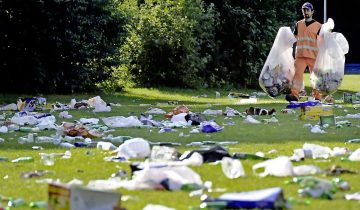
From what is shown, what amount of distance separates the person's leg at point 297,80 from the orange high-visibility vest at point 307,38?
0.18m

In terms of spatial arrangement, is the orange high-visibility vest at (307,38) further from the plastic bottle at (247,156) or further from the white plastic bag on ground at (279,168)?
the white plastic bag on ground at (279,168)

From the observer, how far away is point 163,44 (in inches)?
1101

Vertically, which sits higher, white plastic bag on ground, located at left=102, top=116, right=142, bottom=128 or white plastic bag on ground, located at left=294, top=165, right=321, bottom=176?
white plastic bag on ground, located at left=294, top=165, right=321, bottom=176

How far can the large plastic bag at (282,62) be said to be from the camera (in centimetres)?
1884

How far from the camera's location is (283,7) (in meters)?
32.6

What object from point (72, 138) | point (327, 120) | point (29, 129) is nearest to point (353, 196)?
point (72, 138)

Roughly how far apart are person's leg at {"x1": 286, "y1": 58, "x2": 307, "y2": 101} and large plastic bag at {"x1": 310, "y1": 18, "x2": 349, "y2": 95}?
0.25 meters

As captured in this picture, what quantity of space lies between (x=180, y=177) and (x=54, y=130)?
6.52m

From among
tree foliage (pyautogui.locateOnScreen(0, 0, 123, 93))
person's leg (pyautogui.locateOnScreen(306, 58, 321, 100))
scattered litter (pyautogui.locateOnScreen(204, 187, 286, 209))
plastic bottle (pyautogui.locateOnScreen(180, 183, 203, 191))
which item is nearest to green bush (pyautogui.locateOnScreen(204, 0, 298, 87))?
tree foliage (pyautogui.locateOnScreen(0, 0, 123, 93))

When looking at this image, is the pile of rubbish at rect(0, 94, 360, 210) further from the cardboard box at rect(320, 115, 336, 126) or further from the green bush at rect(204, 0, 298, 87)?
the green bush at rect(204, 0, 298, 87)

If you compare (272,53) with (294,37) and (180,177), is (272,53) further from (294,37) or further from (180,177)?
(180,177)

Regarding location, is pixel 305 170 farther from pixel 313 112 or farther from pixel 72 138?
pixel 313 112

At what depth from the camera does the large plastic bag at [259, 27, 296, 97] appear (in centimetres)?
1884

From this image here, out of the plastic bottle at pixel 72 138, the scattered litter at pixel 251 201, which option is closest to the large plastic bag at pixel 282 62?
the plastic bottle at pixel 72 138
